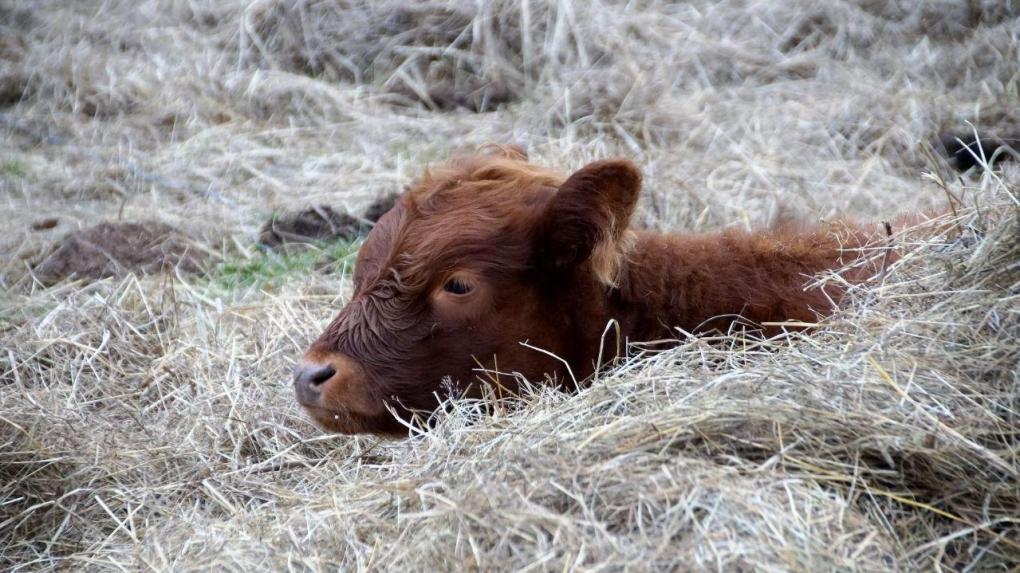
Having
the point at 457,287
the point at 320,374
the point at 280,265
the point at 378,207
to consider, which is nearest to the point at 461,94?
the point at 378,207

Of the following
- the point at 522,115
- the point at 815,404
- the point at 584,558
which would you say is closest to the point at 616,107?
the point at 522,115

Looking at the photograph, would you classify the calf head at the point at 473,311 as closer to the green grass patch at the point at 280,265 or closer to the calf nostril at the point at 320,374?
the calf nostril at the point at 320,374

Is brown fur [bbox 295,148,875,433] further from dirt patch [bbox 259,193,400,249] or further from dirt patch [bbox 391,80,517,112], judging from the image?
dirt patch [bbox 391,80,517,112]

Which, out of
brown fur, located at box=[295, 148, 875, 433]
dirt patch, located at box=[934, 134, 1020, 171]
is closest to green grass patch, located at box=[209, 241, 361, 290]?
brown fur, located at box=[295, 148, 875, 433]

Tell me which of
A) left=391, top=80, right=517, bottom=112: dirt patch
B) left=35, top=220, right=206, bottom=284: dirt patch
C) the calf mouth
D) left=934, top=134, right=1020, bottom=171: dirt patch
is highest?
the calf mouth

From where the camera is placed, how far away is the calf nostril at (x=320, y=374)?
4.13 meters

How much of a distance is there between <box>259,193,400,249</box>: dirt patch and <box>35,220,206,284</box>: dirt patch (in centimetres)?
51

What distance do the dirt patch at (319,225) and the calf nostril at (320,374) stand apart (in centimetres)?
320

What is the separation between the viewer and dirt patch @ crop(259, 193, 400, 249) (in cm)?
739

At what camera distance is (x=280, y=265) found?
7.06m

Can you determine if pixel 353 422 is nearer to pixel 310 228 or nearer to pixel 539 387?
pixel 539 387

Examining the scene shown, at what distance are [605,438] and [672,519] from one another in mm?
470

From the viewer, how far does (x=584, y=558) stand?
8.84 ft

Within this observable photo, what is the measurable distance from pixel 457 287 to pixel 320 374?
58cm
